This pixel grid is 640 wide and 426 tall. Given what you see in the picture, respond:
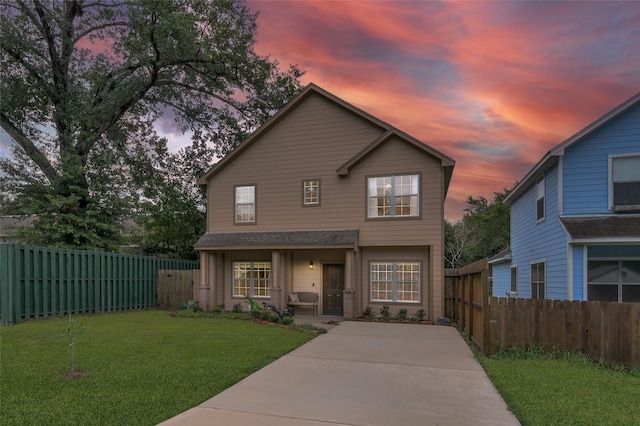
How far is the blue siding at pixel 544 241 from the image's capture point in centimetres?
1203

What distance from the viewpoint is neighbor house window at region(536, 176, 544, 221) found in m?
13.9

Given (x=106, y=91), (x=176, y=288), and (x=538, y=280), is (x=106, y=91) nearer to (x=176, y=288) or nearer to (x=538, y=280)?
(x=176, y=288)

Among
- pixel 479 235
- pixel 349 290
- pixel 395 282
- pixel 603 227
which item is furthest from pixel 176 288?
pixel 479 235

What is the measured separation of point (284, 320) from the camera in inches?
512

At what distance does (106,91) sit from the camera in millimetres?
22172

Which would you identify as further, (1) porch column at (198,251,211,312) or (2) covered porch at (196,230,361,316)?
(1) porch column at (198,251,211,312)

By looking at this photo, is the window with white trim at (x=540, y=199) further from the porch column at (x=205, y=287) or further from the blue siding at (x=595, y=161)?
the porch column at (x=205, y=287)

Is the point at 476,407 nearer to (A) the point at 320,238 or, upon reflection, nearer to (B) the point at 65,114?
(A) the point at 320,238

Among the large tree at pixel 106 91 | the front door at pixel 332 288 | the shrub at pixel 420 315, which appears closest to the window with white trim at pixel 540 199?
the shrub at pixel 420 315

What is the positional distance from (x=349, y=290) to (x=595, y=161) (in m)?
8.94

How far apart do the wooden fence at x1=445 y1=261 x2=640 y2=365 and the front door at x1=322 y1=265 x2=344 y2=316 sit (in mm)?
7546

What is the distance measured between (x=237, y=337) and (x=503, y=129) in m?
15.1

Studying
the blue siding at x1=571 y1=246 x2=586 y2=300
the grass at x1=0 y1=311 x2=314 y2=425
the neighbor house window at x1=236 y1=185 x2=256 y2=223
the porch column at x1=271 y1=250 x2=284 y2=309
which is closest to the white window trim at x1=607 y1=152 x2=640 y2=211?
the blue siding at x1=571 y1=246 x2=586 y2=300

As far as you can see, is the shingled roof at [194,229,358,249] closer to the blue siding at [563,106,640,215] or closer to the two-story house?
the two-story house
